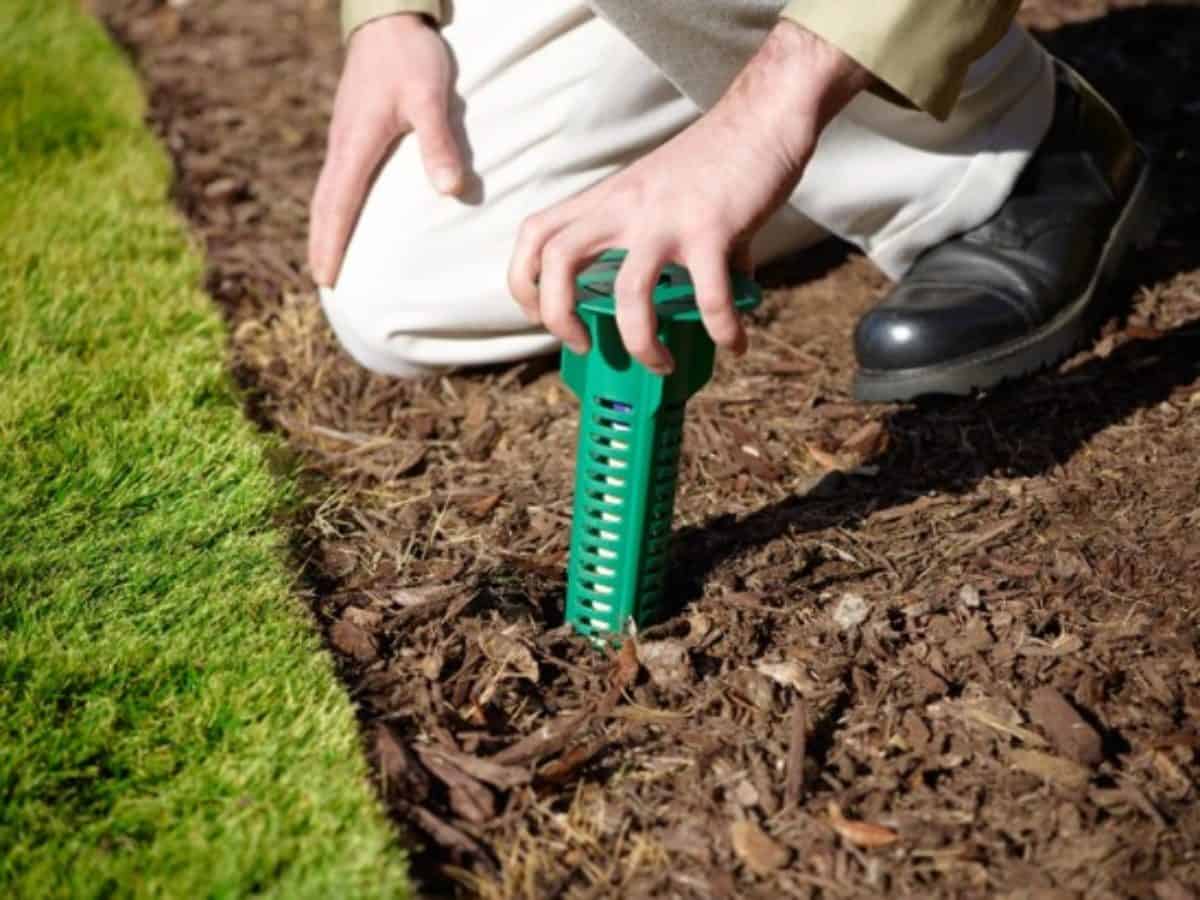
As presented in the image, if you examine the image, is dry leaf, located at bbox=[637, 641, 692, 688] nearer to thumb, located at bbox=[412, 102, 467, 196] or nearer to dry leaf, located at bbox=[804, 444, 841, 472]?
dry leaf, located at bbox=[804, 444, 841, 472]

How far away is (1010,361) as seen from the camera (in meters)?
2.70

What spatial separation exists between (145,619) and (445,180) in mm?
1021

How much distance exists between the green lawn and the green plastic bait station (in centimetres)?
42

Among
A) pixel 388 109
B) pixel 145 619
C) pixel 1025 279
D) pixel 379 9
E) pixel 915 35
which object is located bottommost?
pixel 1025 279

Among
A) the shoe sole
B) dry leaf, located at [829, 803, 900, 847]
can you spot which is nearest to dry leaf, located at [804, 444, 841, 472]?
the shoe sole

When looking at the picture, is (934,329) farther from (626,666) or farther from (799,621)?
(626,666)

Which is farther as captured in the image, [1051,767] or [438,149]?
[438,149]

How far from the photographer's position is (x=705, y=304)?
1.78 meters

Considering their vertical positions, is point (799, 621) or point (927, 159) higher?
point (927, 159)

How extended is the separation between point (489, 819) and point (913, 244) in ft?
5.15

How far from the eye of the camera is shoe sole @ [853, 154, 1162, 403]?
2.66 meters

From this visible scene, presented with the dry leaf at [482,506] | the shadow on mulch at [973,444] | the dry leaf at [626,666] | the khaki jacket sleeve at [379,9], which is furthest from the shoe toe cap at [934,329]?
the khaki jacket sleeve at [379,9]

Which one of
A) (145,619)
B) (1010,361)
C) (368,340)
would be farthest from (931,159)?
(145,619)

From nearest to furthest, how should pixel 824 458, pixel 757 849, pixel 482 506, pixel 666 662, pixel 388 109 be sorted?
1. pixel 757 849
2. pixel 666 662
3. pixel 482 506
4. pixel 824 458
5. pixel 388 109
